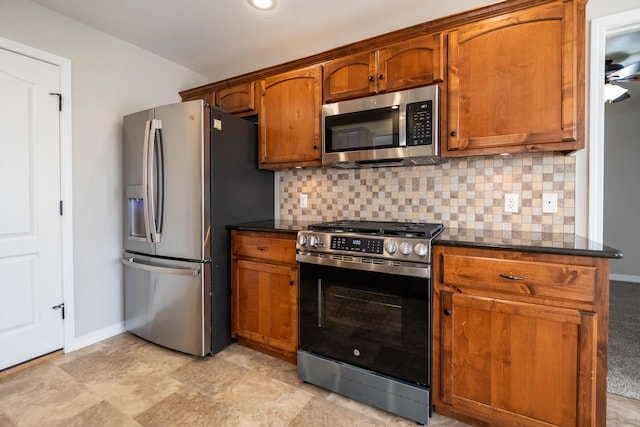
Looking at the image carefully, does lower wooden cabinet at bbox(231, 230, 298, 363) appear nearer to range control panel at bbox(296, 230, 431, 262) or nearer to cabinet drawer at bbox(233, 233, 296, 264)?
cabinet drawer at bbox(233, 233, 296, 264)

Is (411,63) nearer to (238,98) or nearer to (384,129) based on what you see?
(384,129)

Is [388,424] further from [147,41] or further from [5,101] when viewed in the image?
[147,41]

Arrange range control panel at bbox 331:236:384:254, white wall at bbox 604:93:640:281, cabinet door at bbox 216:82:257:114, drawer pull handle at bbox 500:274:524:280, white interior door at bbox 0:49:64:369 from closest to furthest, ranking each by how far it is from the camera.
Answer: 1. drawer pull handle at bbox 500:274:524:280
2. range control panel at bbox 331:236:384:254
3. white interior door at bbox 0:49:64:369
4. cabinet door at bbox 216:82:257:114
5. white wall at bbox 604:93:640:281

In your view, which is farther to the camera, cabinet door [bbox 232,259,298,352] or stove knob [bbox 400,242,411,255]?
cabinet door [bbox 232,259,298,352]

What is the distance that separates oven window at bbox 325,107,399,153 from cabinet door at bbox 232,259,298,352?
95 cm

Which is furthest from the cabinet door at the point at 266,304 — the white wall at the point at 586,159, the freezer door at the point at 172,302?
the white wall at the point at 586,159

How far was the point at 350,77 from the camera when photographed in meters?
2.12

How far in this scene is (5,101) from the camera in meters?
1.97

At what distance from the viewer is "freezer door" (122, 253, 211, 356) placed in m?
2.16

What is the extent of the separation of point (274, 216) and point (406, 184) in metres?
1.27

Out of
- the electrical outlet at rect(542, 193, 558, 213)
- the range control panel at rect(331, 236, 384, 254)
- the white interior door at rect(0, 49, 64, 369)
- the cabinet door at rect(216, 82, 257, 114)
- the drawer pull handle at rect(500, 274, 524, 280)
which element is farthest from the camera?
the cabinet door at rect(216, 82, 257, 114)

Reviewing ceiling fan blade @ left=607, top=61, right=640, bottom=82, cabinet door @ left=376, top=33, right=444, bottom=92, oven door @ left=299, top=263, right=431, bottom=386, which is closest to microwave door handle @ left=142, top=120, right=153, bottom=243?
oven door @ left=299, top=263, right=431, bottom=386

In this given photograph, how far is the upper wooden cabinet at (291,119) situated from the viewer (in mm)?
2279

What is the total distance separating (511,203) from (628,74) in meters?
2.08
